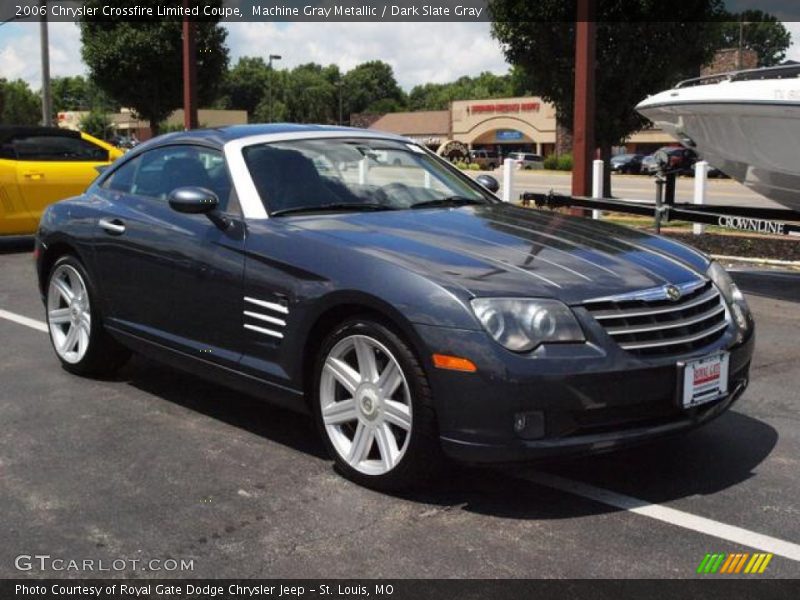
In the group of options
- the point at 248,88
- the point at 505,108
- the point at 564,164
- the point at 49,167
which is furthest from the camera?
the point at 248,88

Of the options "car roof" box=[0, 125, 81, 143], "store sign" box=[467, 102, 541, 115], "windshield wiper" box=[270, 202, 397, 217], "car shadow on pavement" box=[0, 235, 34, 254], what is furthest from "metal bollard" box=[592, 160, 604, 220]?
"store sign" box=[467, 102, 541, 115]

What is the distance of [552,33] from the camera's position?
15.0 m

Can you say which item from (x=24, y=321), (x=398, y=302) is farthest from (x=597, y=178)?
(x=398, y=302)

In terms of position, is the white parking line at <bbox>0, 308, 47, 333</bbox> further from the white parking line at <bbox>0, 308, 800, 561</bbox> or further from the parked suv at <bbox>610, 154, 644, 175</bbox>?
the parked suv at <bbox>610, 154, 644, 175</bbox>

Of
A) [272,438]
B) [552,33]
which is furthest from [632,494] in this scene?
[552,33]

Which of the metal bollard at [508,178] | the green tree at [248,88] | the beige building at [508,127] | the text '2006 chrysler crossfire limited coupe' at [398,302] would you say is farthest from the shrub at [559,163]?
the green tree at [248,88]

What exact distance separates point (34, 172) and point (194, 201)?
7.54 m

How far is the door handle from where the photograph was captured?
489 centimetres

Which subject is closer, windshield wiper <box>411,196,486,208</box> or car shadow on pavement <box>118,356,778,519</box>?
car shadow on pavement <box>118,356,778,519</box>

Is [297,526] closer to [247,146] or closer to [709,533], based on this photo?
[709,533]

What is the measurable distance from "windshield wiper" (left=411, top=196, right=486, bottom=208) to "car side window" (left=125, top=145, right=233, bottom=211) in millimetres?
959

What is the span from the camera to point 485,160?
5766 centimetres

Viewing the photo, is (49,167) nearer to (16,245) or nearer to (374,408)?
(16,245)

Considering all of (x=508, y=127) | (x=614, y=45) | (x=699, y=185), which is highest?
(x=508, y=127)
